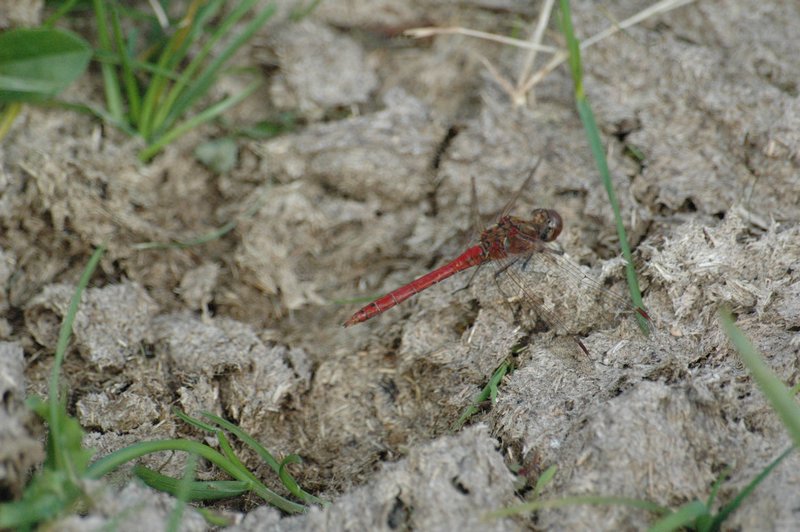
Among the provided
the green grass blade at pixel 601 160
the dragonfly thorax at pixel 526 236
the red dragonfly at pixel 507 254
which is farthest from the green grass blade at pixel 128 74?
the green grass blade at pixel 601 160

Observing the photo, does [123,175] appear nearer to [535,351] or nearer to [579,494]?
[535,351]

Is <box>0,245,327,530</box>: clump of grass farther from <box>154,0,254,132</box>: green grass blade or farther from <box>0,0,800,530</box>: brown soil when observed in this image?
<box>154,0,254,132</box>: green grass blade

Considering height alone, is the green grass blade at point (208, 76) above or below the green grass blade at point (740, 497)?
above

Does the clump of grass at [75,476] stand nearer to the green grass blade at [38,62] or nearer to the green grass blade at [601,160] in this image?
the green grass blade at [38,62]

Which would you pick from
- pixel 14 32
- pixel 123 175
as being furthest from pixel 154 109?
pixel 14 32

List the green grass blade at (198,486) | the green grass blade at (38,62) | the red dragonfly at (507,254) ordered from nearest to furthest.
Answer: the green grass blade at (198,486) < the red dragonfly at (507,254) < the green grass blade at (38,62)

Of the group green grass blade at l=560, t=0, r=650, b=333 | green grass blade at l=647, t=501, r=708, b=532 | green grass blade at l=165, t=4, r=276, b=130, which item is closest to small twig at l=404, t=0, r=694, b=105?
green grass blade at l=560, t=0, r=650, b=333

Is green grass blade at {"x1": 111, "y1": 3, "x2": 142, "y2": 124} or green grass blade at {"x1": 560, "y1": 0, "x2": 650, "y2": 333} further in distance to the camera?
green grass blade at {"x1": 111, "y1": 3, "x2": 142, "y2": 124}

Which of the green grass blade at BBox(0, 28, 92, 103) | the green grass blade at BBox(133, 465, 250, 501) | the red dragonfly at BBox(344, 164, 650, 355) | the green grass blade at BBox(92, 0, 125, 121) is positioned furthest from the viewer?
the green grass blade at BBox(92, 0, 125, 121)
